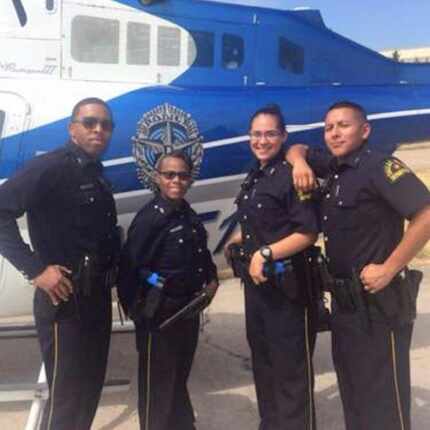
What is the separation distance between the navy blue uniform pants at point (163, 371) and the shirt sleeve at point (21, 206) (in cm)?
68

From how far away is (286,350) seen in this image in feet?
10.9

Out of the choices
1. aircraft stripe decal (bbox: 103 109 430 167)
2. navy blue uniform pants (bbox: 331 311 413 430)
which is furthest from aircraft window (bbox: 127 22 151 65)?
navy blue uniform pants (bbox: 331 311 413 430)

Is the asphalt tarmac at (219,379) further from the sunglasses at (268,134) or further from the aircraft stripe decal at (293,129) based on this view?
the sunglasses at (268,134)

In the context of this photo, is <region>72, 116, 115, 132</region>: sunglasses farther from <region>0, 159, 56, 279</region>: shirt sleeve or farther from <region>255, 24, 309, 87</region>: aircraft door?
<region>255, 24, 309, 87</region>: aircraft door

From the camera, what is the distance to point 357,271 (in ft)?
9.95

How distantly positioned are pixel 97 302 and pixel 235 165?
60.9 inches

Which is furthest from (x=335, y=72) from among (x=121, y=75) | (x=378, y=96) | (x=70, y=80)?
(x=70, y=80)

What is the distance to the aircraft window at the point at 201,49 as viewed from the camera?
16.3 feet

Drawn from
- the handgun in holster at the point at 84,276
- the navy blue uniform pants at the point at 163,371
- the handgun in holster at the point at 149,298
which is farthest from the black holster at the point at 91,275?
the navy blue uniform pants at the point at 163,371

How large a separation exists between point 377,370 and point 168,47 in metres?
2.99

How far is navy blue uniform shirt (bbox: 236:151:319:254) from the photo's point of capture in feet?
10.5

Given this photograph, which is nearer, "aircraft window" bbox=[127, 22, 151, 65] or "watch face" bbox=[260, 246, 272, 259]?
"watch face" bbox=[260, 246, 272, 259]

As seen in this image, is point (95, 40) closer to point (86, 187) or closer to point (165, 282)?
point (86, 187)

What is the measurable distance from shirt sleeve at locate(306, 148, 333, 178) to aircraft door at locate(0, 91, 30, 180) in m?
1.82
